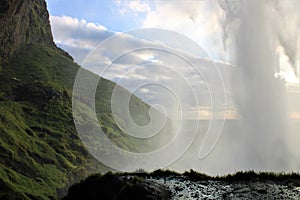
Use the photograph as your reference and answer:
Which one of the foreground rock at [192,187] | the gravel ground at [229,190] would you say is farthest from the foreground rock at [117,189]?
the gravel ground at [229,190]

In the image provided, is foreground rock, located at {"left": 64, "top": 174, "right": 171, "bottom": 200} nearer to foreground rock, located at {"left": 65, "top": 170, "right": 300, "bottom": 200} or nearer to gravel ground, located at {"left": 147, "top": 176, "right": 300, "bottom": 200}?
foreground rock, located at {"left": 65, "top": 170, "right": 300, "bottom": 200}

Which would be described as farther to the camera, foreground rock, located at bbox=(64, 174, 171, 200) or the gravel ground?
the gravel ground

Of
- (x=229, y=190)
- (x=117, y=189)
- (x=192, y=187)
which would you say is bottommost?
(x=117, y=189)

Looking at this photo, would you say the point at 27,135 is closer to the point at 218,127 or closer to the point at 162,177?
the point at 218,127

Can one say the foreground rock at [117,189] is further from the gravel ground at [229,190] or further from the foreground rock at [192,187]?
the gravel ground at [229,190]

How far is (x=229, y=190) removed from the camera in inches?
819

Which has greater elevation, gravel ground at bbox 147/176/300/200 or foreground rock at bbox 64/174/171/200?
gravel ground at bbox 147/176/300/200

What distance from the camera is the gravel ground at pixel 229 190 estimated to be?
1922cm

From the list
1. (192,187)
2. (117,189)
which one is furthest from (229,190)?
(117,189)

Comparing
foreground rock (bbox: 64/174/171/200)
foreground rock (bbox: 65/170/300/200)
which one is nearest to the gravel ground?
foreground rock (bbox: 65/170/300/200)

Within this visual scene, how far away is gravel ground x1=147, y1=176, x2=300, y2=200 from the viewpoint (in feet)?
63.1

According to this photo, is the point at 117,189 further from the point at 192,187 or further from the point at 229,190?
the point at 229,190

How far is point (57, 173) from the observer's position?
168 m

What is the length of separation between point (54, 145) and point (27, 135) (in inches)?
730
